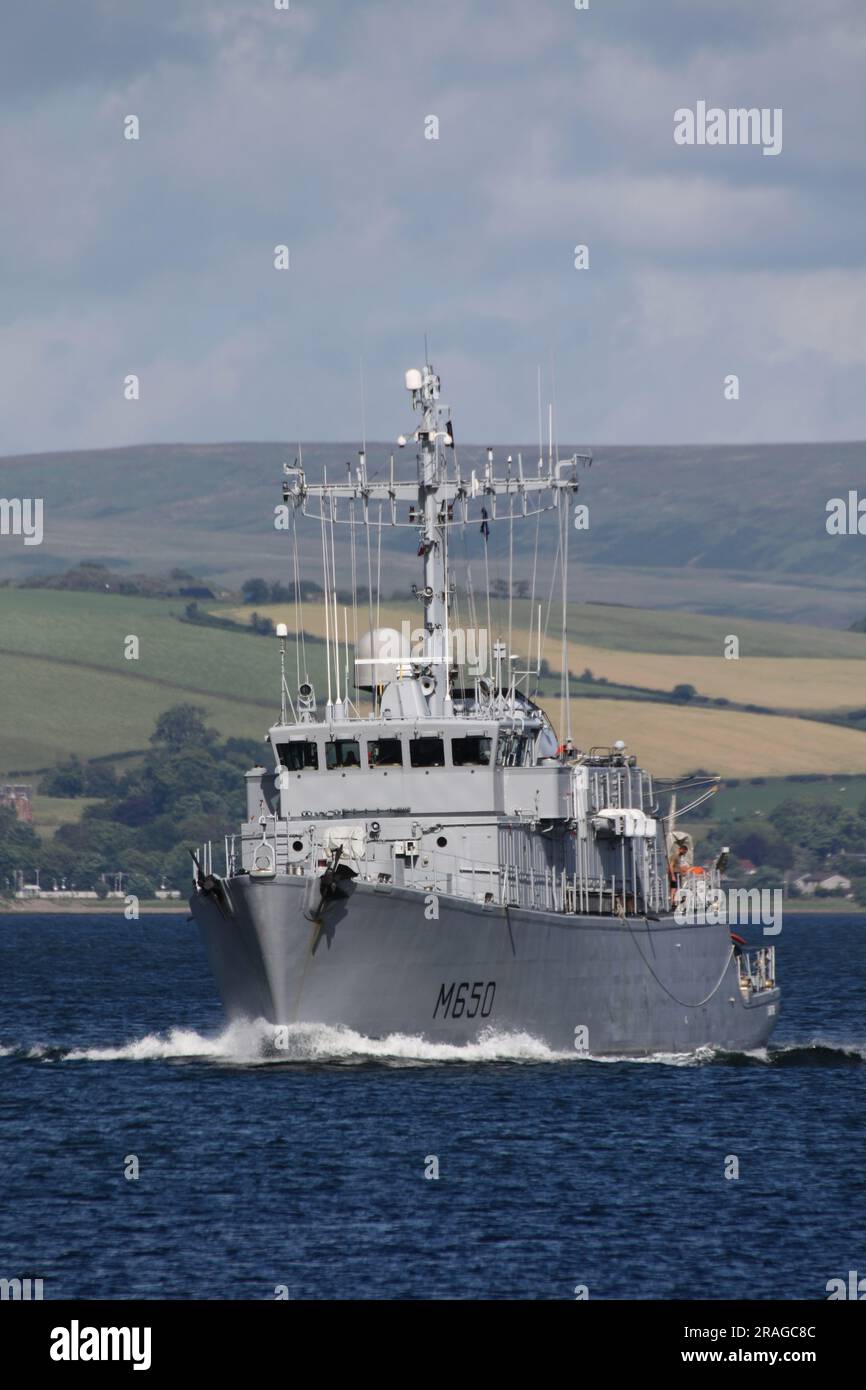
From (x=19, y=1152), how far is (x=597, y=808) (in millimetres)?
19232

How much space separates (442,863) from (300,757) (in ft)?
14.0

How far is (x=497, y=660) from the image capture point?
5172cm

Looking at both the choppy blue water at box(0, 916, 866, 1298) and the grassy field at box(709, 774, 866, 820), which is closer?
the choppy blue water at box(0, 916, 866, 1298)

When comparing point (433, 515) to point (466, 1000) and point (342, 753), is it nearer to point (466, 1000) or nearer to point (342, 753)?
point (342, 753)

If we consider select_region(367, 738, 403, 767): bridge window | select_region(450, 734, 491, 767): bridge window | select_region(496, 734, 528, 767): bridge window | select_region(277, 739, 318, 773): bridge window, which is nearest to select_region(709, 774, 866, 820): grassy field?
select_region(496, 734, 528, 767): bridge window

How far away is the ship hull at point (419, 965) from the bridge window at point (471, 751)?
3.63 metres

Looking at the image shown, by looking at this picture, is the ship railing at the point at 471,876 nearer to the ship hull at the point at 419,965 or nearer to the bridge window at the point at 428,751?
the ship hull at the point at 419,965

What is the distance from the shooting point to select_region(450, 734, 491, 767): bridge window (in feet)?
160

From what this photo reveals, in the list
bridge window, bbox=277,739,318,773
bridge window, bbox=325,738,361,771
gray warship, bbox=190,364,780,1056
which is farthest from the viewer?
bridge window, bbox=277,739,318,773

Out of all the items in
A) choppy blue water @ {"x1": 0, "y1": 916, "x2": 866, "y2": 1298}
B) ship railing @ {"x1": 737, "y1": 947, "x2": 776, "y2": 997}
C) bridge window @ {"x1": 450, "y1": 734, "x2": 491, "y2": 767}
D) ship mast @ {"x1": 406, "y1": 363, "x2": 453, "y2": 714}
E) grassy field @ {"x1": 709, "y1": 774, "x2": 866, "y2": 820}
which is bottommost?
choppy blue water @ {"x1": 0, "y1": 916, "x2": 866, "y2": 1298}

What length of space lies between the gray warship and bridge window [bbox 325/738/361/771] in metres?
0.04

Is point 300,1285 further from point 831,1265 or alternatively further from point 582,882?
point 582,882

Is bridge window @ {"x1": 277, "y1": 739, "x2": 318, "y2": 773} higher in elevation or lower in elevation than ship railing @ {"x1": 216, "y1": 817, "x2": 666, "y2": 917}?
higher

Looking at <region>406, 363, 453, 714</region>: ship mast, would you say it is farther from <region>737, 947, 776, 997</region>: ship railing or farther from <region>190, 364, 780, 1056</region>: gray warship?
<region>737, 947, 776, 997</region>: ship railing
